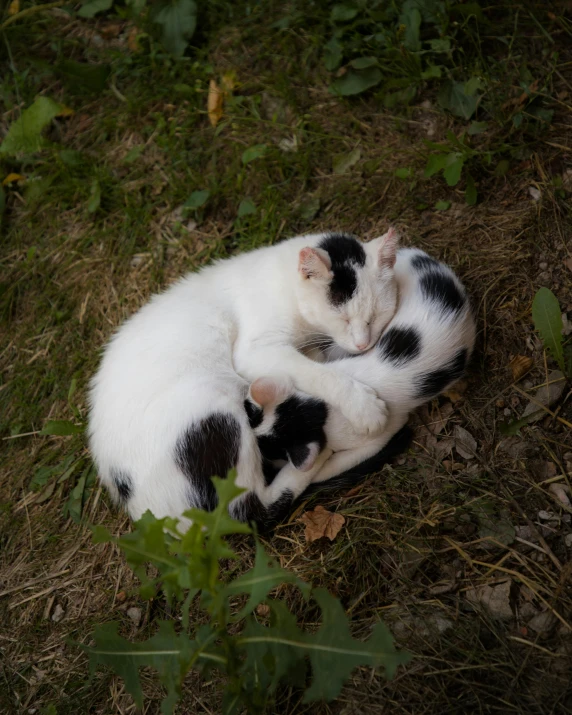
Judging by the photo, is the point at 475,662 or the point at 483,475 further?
the point at 483,475

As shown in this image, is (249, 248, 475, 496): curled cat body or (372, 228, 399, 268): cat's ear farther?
(372, 228, 399, 268): cat's ear

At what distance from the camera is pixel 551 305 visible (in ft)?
8.29

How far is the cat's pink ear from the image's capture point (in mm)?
2725

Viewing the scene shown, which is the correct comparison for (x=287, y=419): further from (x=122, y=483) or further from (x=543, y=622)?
(x=543, y=622)

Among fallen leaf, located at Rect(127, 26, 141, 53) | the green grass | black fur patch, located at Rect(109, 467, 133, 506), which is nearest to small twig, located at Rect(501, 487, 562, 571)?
the green grass

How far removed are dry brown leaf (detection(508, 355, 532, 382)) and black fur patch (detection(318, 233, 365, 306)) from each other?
778 mm

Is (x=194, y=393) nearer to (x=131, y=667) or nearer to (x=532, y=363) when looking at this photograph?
(x=131, y=667)

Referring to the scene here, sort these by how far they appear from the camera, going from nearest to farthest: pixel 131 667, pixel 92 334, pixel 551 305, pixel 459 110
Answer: pixel 131 667
pixel 551 305
pixel 459 110
pixel 92 334

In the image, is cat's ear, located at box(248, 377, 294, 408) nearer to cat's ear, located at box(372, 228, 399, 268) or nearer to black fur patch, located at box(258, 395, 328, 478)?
black fur patch, located at box(258, 395, 328, 478)

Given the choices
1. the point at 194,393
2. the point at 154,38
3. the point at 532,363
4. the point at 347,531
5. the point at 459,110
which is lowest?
the point at 347,531

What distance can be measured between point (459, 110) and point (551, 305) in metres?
1.43

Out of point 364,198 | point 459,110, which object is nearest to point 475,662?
point 364,198

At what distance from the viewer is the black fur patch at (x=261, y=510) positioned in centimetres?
254

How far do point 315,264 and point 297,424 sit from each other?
0.71m
